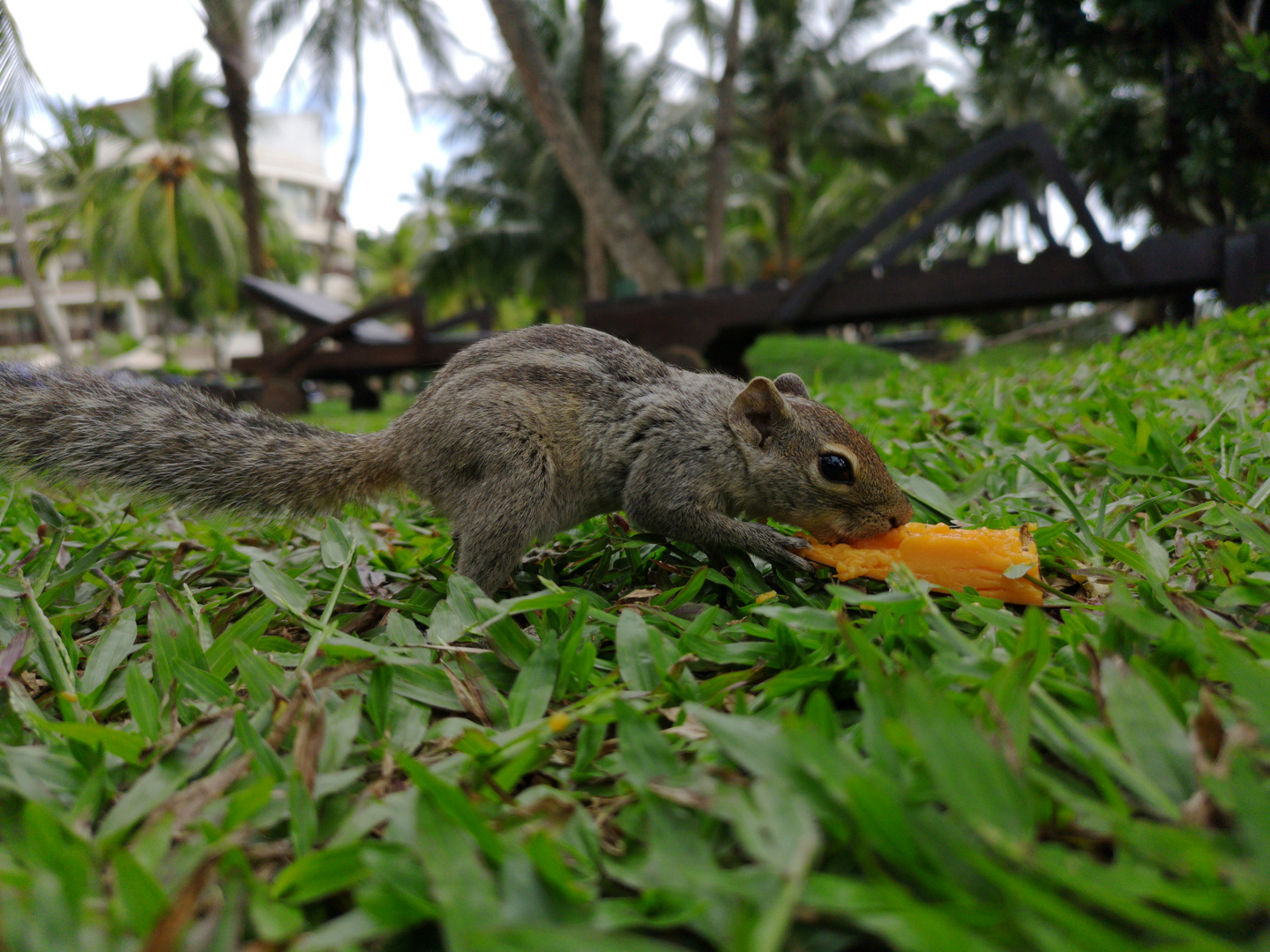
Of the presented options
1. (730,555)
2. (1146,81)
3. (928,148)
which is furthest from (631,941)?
(928,148)

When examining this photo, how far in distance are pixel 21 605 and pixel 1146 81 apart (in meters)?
12.0

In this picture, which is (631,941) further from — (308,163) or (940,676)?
(308,163)

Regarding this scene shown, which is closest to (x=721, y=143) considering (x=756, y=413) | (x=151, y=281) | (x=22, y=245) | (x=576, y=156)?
(x=576, y=156)

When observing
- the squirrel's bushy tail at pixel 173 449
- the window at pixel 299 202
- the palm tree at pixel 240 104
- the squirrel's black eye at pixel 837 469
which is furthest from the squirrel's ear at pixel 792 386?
the window at pixel 299 202

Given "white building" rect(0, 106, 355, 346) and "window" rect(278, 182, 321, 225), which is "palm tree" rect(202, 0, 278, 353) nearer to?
"white building" rect(0, 106, 355, 346)

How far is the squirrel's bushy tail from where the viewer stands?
84.6 inches

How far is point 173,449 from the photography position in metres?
2.20

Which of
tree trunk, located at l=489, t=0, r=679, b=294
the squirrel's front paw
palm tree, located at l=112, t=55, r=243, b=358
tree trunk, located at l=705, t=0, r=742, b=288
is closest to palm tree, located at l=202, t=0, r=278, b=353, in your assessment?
tree trunk, located at l=705, t=0, r=742, b=288

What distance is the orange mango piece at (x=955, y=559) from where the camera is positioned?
1.72 metres

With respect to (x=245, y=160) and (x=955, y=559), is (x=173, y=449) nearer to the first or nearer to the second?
(x=955, y=559)

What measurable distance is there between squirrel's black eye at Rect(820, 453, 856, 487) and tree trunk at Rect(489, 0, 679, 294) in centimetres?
780

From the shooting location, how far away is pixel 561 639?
164 cm

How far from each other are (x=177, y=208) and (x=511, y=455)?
1506 inches

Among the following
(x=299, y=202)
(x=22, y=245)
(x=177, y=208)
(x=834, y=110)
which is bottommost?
(x=22, y=245)
